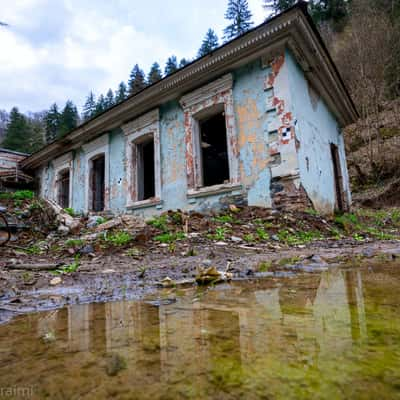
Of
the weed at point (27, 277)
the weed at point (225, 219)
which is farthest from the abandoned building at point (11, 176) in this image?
the weed at point (27, 277)

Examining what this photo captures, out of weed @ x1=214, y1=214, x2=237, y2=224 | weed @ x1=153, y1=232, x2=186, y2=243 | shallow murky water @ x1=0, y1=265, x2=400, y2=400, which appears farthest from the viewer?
weed @ x1=214, y1=214, x2=237, y2=224

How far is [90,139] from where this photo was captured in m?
10.3

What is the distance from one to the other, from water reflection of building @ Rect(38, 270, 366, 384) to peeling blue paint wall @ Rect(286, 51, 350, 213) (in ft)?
15.8

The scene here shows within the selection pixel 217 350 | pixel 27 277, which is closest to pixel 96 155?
pixel 27 277

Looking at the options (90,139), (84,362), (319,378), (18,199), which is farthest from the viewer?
(90,139)

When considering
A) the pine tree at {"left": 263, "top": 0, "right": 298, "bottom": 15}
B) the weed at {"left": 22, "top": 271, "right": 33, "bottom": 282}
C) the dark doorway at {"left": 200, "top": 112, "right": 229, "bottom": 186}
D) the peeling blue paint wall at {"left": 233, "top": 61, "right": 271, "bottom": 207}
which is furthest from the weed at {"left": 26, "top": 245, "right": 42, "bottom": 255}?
the pine tree at {"left": 263, "top": 0, "right": 298, "bottom": 15}

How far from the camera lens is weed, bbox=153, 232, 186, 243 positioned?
12.3 feet

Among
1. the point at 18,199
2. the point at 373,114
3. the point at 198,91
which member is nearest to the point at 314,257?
the point at 198,91

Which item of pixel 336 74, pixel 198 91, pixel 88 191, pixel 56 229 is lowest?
pixel 56 229

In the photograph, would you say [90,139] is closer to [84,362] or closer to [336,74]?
[336,74]

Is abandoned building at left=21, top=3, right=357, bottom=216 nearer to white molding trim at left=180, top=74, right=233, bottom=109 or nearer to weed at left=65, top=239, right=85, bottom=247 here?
white molding trim at left=180, top=74, right=233, bottom=109

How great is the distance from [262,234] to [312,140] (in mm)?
3619

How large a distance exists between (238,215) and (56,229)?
3.36m

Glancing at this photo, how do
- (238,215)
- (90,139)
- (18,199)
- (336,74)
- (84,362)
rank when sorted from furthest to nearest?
1. (90,139)
2. (336,74)
3. (18,199)
4. (238,215)
5. (84,362)
